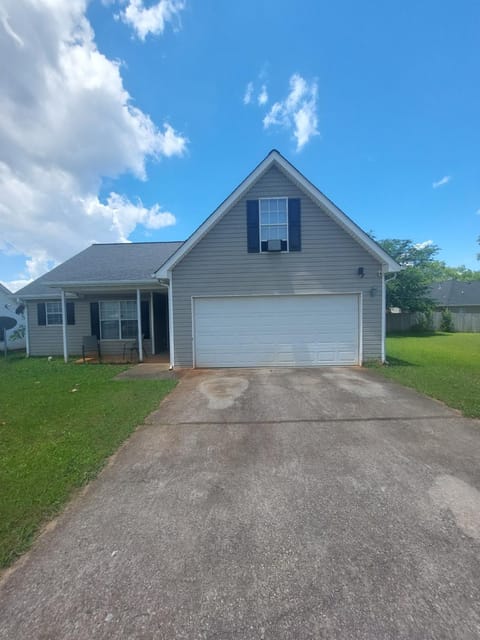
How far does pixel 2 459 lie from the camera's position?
12.1ft

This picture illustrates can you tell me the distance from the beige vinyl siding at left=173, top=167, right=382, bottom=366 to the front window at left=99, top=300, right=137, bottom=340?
146 inches

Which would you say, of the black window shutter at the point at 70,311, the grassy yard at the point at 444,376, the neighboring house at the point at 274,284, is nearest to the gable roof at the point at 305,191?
the neighboring house at the point at 274,284

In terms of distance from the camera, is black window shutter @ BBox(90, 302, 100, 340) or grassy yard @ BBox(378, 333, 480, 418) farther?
black window shutter @ BBox(90, 302, 100, 340)

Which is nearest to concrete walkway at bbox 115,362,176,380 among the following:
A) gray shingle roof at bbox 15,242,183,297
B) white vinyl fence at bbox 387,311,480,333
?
gray shingle roof at bbox 15,242,183,297

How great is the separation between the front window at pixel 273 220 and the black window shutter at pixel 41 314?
32.4 feet

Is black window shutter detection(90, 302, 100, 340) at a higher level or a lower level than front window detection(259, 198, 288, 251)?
lower

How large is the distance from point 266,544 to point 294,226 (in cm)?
866

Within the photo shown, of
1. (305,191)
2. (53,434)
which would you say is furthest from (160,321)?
(53,434)

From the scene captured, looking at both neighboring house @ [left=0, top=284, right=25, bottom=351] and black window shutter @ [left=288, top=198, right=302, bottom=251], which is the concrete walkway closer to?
black window shutter @ [left=288, top=198, right=302, bottom=251]

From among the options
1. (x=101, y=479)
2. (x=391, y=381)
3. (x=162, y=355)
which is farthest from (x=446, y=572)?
(x=162, y=355)

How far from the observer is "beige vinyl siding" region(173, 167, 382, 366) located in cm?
946

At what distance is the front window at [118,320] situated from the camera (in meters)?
12.5

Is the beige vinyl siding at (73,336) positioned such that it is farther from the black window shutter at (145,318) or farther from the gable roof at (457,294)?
the gable roof at (457,294)

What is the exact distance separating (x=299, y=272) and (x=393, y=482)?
7094 millimetres
